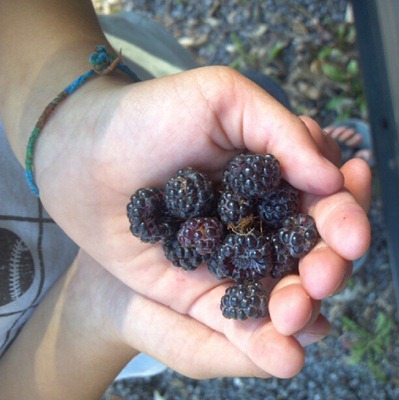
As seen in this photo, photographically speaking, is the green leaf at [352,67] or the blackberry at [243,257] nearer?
the blackberry at [243,257]

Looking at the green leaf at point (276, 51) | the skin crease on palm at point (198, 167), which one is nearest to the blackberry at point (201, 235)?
the skin crease on palm at point (198, 167)

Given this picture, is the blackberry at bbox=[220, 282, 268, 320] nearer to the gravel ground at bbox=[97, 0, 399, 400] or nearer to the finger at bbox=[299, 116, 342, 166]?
the finger at bbox=[299, 116, 342, 166]

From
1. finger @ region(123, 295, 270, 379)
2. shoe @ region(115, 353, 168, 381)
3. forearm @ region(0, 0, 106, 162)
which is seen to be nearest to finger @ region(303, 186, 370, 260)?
finger @ region(123, 295, 270, 379)

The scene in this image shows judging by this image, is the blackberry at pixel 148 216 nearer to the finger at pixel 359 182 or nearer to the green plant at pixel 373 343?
the finger at pixel 359 182

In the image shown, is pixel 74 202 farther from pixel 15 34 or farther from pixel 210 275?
pixel 15 34

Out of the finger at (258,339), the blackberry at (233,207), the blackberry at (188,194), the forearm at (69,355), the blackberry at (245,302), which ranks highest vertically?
the blackberry at (188,194)

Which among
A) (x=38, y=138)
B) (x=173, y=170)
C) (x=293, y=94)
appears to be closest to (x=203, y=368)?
(x=173, y=170)

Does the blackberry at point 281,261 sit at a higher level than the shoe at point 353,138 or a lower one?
higher

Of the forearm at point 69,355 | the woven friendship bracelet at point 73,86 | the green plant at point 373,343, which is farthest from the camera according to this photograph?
the green plant at point 373,343

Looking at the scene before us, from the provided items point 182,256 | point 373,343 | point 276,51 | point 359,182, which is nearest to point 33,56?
point 182,256
